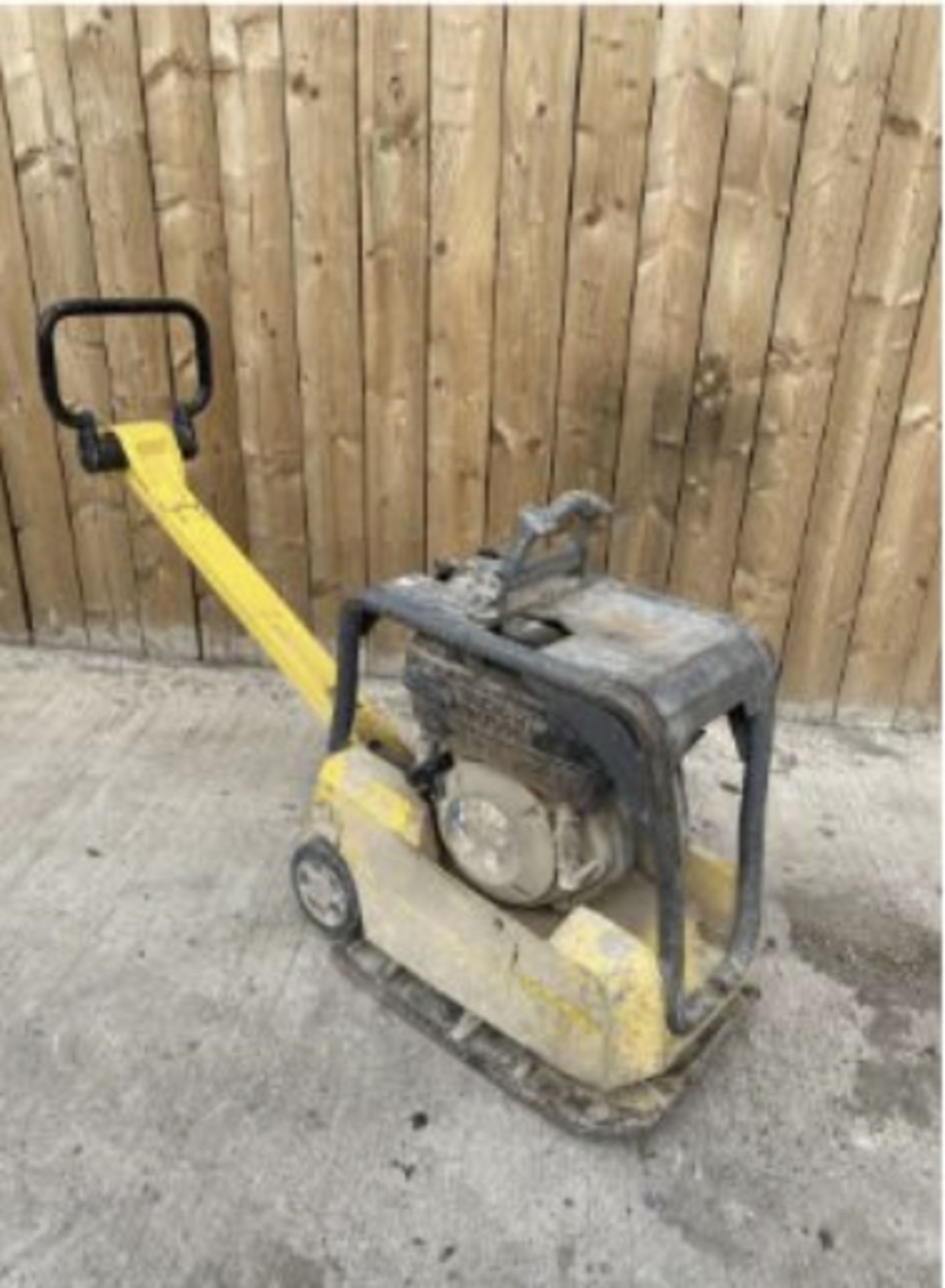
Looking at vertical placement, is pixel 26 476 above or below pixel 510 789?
above

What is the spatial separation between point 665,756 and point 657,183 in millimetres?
1725

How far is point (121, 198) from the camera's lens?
2.74 meters

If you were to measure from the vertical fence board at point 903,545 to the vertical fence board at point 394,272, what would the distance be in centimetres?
136

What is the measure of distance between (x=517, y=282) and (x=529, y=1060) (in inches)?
77.1

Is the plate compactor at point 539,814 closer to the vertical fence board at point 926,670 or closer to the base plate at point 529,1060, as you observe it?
the base plate at point 529,1060

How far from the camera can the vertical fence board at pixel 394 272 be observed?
249 cm

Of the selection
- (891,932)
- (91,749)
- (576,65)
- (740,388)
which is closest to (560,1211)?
(891,932)

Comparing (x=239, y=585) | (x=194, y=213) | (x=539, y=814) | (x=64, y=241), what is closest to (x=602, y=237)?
(x=194, y=213)

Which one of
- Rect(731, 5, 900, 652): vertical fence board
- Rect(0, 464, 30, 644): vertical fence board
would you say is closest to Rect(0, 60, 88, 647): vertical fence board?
Rect(0, 464, 30, 644): vertical fence board

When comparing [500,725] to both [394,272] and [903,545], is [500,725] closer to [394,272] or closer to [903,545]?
[394,272]

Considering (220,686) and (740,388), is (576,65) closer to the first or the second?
(740,388)

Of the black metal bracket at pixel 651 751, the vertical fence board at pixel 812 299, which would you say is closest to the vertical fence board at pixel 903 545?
the vertical fence board at pixel 812 299

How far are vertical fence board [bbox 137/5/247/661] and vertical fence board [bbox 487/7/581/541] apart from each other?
799 millimetres

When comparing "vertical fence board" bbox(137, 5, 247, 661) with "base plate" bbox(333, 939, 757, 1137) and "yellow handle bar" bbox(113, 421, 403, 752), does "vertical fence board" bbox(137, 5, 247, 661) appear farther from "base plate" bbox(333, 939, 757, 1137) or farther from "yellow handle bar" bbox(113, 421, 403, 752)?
"base plate" bbox(333, 939, 757, 1137)
